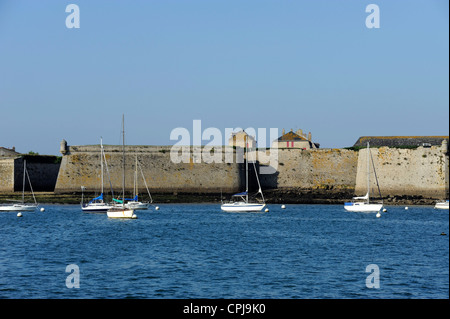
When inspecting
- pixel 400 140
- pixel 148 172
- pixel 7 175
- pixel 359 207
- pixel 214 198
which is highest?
pixel 400 140

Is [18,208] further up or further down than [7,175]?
further down

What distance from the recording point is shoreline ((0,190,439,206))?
131 ft

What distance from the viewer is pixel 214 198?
4175cm

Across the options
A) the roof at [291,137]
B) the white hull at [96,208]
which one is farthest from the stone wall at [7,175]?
the roof at [291,137]

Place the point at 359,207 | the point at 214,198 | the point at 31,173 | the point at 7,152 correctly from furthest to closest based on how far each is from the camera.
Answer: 1. the point at 7,152
2. the point at 31,173
3. the point at 214,198
4. the point at 359,207

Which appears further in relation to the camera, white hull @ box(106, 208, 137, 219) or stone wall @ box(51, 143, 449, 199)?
stone wall @ box(51, 143, 449, 199)

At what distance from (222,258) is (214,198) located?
84.3 ft

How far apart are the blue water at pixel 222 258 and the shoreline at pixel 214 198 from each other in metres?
10.9

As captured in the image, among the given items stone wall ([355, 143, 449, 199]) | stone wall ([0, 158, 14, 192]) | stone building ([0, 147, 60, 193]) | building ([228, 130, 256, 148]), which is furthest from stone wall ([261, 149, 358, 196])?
stone wall ([0, 158, 14, 192])

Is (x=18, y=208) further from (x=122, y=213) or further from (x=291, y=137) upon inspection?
(x=291, y=137)

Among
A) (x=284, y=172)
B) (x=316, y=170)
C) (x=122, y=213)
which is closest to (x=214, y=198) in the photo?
(x=284, y=172)

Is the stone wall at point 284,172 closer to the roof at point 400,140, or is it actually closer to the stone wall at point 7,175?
the stone wall at point 7,175

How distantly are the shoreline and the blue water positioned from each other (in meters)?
10.9

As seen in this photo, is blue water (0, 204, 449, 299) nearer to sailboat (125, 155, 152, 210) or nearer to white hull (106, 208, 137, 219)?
white hull (106, 208, 137, 219)
